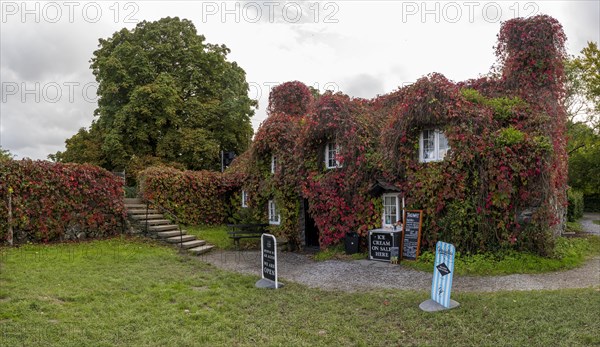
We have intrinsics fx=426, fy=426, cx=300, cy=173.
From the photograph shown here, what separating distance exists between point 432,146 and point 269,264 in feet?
21.2

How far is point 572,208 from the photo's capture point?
24750 millimetres

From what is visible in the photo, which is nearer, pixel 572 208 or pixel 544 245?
pixel 544 245

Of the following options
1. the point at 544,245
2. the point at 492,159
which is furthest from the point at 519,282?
the point at 492,159

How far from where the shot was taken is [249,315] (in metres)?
7.47

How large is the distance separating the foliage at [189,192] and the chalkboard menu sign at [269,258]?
391 inches

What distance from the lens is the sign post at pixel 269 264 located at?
956 centimetres

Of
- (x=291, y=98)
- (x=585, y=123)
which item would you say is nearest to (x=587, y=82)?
(x=585, y=123)

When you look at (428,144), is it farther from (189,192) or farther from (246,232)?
(189,192)

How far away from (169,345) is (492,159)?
9.52 m

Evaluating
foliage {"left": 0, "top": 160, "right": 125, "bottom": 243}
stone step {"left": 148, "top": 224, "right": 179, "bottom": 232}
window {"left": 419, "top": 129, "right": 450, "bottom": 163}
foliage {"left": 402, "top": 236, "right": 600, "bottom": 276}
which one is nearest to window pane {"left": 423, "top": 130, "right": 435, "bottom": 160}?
window {"left": 419, "top": 129, "right": 450, "bottom": 163}

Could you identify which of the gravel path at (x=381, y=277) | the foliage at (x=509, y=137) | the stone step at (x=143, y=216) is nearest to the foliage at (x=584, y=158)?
the gravel path at (x=381, y=277)

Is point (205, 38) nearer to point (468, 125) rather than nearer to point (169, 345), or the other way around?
point (468, 125)

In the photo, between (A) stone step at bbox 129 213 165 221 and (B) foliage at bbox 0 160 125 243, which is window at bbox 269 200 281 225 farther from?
(B) foliage at bbox 0 160 125 243

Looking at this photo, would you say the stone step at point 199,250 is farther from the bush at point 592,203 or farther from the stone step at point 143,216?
the bush at point 592,203
